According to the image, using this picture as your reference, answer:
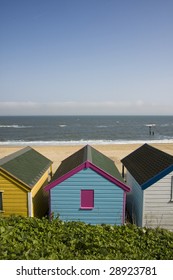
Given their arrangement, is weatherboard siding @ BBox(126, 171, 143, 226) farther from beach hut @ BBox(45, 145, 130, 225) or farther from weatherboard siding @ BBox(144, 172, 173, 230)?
beach hut @ BBox(45, 145, 130, 225)

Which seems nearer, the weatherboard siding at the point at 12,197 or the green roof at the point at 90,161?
the weatherboard siding at the point at 12,197

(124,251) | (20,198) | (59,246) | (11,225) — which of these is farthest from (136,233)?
(20,198)

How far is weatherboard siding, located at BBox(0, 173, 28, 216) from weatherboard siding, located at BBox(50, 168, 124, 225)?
1443mm

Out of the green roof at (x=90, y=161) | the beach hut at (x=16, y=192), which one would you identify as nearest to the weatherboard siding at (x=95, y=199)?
the green roof at (x=90, y=161)

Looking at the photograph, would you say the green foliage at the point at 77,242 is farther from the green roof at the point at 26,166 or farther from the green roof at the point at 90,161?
the green roof at the point at 90,161

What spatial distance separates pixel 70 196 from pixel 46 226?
4312mm

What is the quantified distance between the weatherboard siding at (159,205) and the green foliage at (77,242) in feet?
13.9

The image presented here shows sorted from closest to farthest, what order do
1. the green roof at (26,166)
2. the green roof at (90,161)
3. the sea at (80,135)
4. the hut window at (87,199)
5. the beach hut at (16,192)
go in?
1. the beach hut at (16,192)
2. the hut window at (87,199)
3. the green roof at (26,166)
4. the green roof at (90,161)
5. the sea at (80,135)

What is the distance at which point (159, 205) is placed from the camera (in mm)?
11852

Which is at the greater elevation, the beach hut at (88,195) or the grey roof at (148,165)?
the grey roof at (148,165)

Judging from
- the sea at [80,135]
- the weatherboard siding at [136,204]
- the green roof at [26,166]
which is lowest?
the weatherboard siding at [136,204]

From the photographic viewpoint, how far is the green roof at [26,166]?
1177 centimetres
